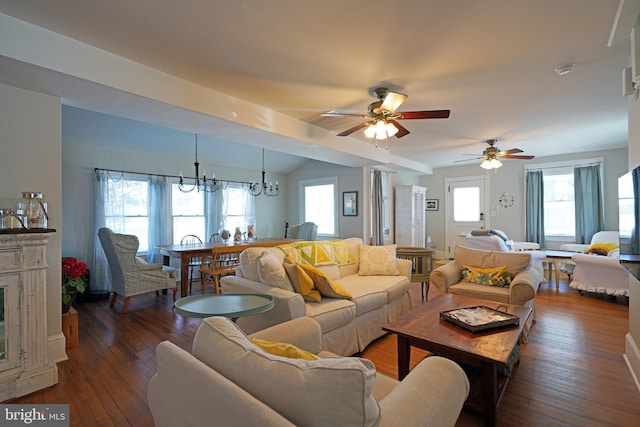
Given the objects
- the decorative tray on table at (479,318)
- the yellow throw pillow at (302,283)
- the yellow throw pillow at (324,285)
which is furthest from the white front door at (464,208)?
the yellow throw pillow at (302,283)

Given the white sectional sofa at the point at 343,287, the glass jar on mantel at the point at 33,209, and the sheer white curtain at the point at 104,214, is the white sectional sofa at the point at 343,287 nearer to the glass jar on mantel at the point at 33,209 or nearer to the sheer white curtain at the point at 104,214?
the glass jar on mantel at the point at 33,209

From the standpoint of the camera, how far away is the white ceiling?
6.11ft

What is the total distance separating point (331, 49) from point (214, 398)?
2.30 meters

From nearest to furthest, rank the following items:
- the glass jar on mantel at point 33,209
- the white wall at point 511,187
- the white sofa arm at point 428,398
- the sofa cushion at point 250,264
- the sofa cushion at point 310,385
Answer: the sofa cushion at point 310,385, the white sofa arm at point 428,398, the glass jar on mantel at point 33,209, the sofa cushion at point 250,264, the white wall at point 511,187

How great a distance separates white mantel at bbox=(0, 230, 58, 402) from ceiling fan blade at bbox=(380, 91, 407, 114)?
2.91 meters

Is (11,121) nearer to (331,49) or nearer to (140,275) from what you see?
(140,275)

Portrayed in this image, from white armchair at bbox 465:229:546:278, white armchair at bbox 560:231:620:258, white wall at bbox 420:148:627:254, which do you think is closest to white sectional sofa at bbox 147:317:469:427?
white armchair at bbox 465:229:546:278

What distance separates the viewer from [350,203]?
624 cm

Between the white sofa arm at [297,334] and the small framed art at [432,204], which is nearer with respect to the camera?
the white sofa arm at [297,334]

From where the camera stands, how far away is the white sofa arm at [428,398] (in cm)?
95

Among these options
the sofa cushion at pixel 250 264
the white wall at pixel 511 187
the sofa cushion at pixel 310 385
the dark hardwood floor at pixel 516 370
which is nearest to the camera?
the sofa cushion at pixel 310 385

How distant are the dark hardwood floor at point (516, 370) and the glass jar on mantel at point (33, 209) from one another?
121cm

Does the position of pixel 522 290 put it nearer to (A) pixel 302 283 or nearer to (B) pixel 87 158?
(A) pixel 302 283

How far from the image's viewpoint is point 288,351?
1205 mm
